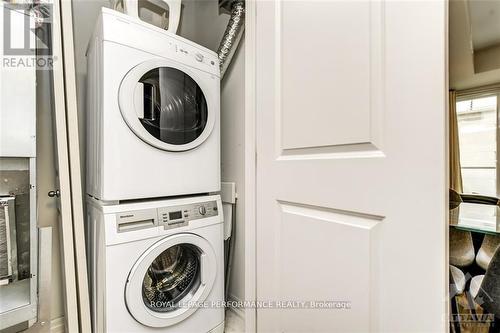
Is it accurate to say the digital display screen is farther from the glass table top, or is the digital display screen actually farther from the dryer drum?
the glass table top

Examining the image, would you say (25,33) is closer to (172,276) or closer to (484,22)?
(172,276)

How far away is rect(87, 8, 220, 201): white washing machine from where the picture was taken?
993mm

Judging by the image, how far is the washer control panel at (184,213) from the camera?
3.63 ft

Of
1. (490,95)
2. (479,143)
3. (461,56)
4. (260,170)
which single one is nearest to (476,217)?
(479,143)

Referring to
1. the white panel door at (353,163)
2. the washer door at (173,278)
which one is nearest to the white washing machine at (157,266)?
the washer door at (173,278)

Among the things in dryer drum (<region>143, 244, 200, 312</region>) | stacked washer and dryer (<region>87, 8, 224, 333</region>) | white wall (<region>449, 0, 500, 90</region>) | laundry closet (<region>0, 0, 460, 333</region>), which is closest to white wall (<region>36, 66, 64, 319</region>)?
laundry closet (<region>0, 0, 460, 333</region>)

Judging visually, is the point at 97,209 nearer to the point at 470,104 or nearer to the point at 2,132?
the point at 2,132

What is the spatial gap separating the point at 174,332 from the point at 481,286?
3.93ft

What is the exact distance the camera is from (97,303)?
101 cm

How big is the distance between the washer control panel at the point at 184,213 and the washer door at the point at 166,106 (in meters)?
0.29

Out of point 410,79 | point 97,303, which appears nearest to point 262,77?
point 410,79

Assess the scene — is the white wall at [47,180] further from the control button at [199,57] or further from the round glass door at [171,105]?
the control button at [199,57]

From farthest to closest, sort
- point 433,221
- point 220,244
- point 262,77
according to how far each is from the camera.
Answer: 1. point 220,244
2. point 262,77
3. point 433,221

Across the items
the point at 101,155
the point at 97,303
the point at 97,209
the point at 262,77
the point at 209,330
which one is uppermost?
the point at 262,77
